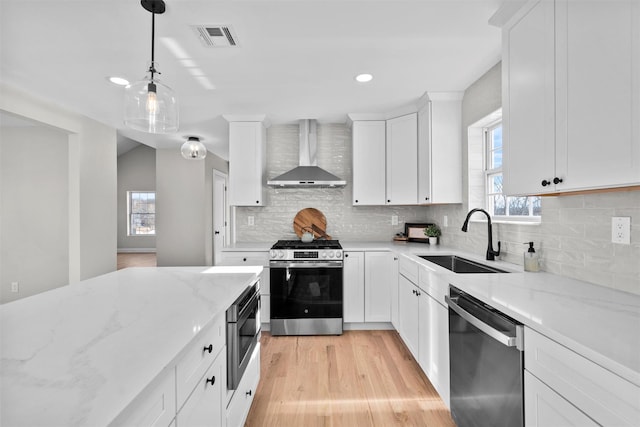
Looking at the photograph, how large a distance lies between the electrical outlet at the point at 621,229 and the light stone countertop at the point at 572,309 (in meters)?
0.24

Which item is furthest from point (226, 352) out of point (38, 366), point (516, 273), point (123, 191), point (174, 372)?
point (123, 191)

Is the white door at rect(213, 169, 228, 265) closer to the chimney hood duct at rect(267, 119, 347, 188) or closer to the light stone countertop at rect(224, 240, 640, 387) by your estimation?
the chimney hood duct at rect(267, 119, 347, 188)

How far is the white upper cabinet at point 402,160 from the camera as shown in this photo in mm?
3332

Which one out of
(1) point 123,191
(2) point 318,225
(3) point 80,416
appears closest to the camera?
Result: (3) point 80,416

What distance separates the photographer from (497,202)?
8.62 feet

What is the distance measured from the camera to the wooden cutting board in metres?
3.89

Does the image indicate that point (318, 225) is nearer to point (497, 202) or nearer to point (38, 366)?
point (497, 202)

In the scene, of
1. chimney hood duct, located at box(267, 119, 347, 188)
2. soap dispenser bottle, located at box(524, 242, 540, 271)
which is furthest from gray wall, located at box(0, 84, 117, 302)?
soap dispenser bottle, located at box(524, 242, 540, 271)

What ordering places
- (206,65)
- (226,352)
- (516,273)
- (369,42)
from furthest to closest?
(206,65), (369,42), (516,273), (226,352)

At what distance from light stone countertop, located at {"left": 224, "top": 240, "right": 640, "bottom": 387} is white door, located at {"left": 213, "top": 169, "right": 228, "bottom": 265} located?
569 centimetres

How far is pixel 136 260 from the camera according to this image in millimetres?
7961

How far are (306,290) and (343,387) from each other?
1083mm

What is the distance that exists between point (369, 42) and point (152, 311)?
205cm

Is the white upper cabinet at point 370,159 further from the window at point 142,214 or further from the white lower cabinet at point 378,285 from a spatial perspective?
the window at point 142,214
